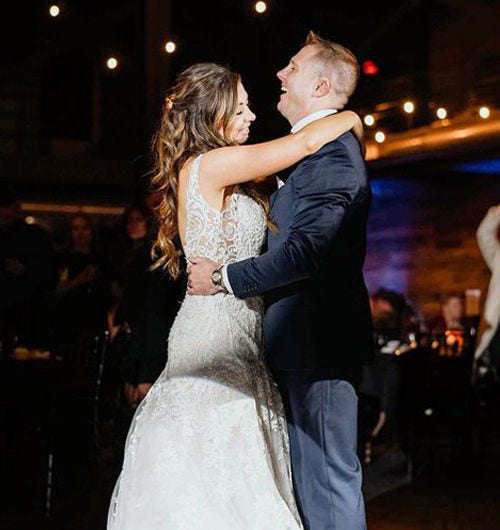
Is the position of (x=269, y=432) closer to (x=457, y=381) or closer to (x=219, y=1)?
(x=457, y=381)

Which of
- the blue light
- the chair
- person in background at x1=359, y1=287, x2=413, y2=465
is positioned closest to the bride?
the chair

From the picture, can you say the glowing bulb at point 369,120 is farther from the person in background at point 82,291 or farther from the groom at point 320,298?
the groom at point 320,298

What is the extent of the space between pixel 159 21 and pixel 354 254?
20.5 feet

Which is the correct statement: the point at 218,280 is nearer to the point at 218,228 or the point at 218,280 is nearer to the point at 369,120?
the point at 218,228

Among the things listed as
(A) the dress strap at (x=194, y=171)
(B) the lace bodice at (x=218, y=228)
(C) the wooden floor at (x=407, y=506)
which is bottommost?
(C) the wooden floor at (x=407, y=506)

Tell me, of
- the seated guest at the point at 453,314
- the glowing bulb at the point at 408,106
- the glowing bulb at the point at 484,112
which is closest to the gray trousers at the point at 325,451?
the seated guest at the point at 453,314

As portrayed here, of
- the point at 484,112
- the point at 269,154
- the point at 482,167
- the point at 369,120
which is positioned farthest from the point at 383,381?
the point at 269,154

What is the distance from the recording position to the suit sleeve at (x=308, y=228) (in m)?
2.92

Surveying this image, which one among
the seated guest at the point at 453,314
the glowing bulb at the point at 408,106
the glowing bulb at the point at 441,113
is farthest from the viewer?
the glowing bulb at the point at 408,106

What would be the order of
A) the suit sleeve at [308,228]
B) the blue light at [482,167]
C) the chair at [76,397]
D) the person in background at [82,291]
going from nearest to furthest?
the suit sleeve at [308,228] → the chair at [76,397] → the person in background at [82,291] → the blue light at [482,167]

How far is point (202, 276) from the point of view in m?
3.07

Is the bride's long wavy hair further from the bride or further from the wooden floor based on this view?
the wooden floor

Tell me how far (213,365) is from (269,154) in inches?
24.4

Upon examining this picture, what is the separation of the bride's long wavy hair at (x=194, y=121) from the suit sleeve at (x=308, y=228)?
0.94ft
